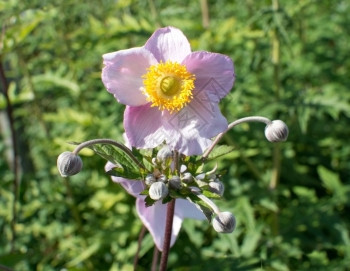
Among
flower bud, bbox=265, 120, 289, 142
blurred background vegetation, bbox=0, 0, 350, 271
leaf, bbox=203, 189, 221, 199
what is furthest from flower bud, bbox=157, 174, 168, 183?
blurred background vegetation, bbox=0, 0, 350, 271

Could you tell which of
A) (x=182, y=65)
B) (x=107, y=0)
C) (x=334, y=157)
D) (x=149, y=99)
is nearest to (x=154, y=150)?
(x=149, y=99)

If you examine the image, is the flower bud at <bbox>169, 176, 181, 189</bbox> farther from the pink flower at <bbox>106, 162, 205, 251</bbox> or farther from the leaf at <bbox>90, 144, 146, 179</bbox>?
the pink flower at <bbox>106, 162, 205, 251</bbox>

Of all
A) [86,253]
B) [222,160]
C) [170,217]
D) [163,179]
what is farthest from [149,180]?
[222,160]

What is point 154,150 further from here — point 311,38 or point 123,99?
point 311,38

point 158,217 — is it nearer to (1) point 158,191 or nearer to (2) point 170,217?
(2) point 170,217

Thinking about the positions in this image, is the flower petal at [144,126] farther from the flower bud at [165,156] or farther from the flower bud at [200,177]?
the flower bud at [200,177]

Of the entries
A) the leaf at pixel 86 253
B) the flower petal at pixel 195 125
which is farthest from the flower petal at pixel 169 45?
the leaf at pixel 86 253
